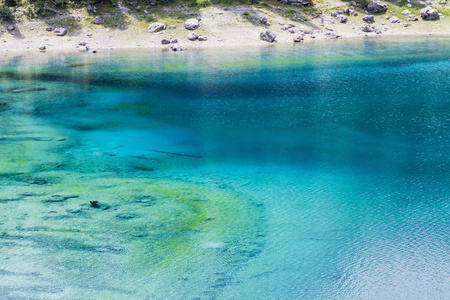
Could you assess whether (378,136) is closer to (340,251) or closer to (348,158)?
(348,158)

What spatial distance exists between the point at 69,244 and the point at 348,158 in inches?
427

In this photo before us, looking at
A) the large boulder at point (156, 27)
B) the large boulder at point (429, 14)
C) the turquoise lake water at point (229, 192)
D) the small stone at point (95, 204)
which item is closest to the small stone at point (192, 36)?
the large boulder at point (156, 27)

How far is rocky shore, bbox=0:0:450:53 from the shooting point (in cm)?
5922

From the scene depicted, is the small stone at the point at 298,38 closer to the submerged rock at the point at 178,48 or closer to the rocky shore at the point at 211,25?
the rocky shore at the point at 211,25

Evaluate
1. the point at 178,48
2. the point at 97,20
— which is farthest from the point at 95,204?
the point at 97,20

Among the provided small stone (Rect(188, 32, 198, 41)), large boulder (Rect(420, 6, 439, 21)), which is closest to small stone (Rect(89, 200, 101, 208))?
small stone (Rect(188, 32, 198, 41))

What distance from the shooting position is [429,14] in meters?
68.9

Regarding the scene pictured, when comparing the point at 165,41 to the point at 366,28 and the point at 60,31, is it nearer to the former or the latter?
the point at 60,31

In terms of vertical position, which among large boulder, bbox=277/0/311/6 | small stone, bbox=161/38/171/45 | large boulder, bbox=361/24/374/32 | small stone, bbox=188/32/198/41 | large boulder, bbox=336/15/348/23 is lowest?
small stone, bbox=161/38/171/45

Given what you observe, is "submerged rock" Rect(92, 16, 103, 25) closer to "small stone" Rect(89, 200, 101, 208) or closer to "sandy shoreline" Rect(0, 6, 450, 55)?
"sandy shoreline" Rect(0, 6, 450, 55)

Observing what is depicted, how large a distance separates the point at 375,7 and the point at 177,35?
99.7ft

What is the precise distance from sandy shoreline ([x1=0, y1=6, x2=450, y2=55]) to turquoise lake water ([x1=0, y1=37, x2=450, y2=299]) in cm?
2848

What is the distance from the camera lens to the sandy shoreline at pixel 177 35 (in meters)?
58.6

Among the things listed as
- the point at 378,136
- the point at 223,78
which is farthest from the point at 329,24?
the point at 378,136
